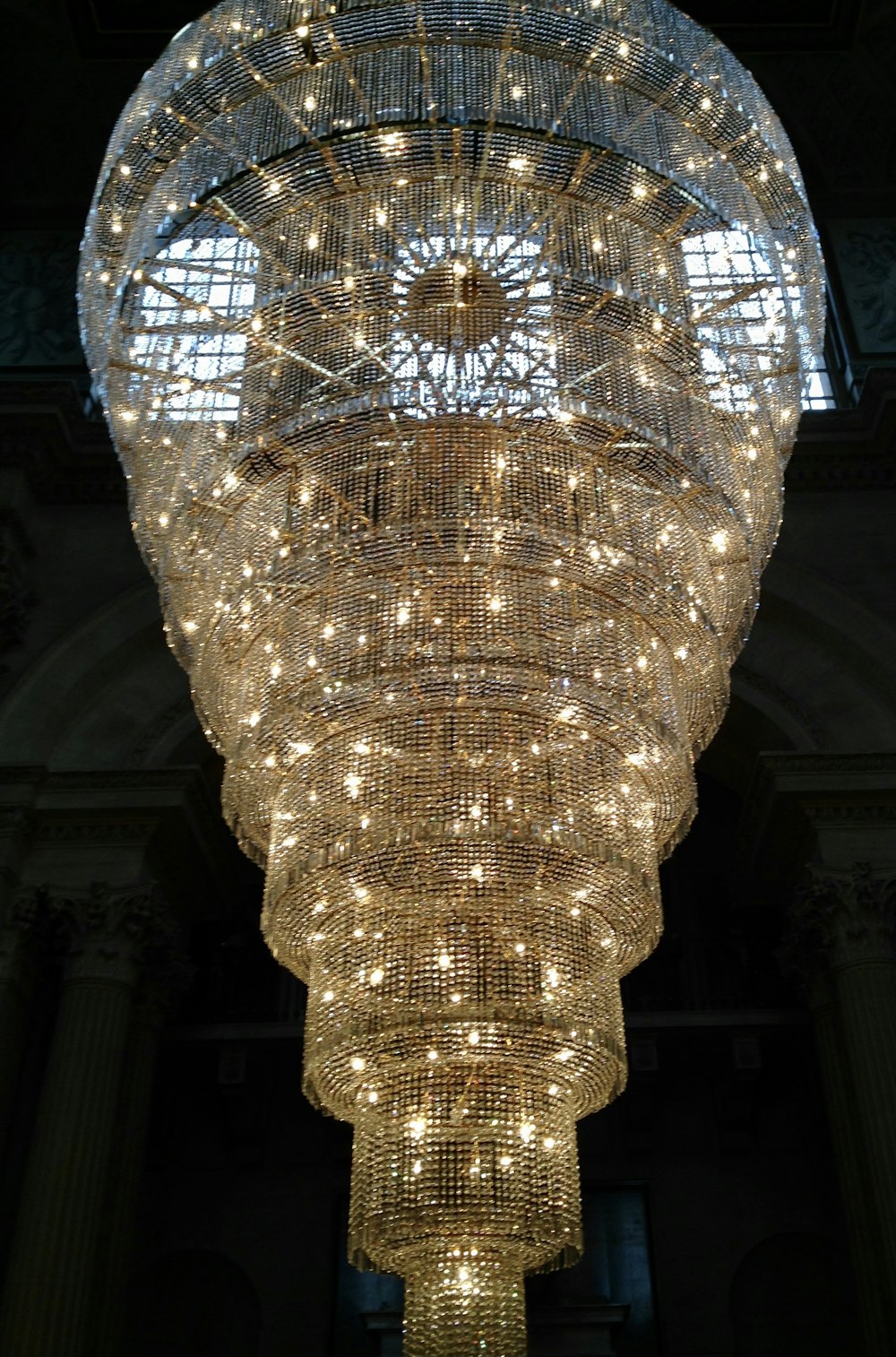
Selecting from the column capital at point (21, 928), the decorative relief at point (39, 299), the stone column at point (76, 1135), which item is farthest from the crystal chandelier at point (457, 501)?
the decorative relief at point (39, 299)

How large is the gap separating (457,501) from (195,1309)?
9063 millimetres

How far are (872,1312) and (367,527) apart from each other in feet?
22.1

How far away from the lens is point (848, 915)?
30.8 feet

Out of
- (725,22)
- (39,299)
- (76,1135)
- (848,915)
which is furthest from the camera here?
(39,299)

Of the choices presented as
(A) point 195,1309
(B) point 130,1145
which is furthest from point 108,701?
(A) point 195,1309

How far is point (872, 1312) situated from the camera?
28.0 feet

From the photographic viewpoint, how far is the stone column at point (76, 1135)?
26.1 ft

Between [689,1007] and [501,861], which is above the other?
[689,1007]

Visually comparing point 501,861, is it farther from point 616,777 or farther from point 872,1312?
point 872,1312

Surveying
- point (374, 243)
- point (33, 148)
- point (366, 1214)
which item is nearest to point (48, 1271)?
point (366, 1214)

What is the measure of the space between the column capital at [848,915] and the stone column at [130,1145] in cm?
465

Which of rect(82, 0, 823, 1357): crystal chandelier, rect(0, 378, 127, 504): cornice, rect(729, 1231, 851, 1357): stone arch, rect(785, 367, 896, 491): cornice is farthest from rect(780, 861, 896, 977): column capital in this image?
rect(0, 378, 127, 504): cornice

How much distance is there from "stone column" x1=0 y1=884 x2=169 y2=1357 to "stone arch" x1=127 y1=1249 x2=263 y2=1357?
8.48 feet

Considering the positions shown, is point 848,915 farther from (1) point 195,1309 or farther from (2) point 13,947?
(1) point 195,1309
